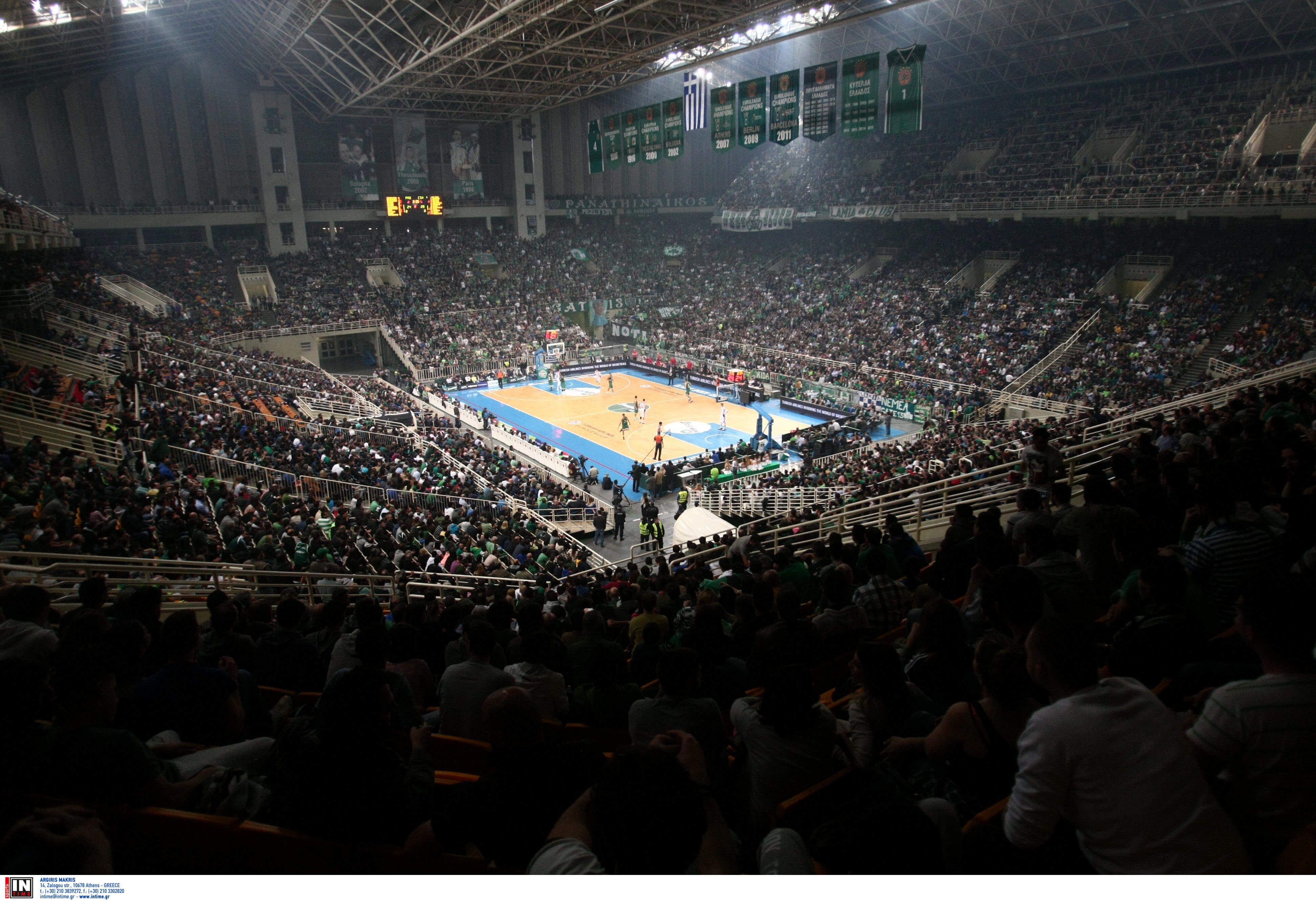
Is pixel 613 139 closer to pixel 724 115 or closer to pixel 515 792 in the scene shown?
pixel 724 115

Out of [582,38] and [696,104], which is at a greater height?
[582,38]

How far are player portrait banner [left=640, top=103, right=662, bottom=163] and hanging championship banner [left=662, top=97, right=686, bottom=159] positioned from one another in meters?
0.19

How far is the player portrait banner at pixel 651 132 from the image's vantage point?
111ft

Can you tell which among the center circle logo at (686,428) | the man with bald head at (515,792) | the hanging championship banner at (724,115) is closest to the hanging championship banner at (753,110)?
the hanging championship banner at (724,115)

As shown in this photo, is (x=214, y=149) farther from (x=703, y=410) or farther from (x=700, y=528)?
(x=700, y=528)

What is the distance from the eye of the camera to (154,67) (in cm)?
4478

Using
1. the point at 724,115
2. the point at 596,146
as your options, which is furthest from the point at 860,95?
the point at 596,146

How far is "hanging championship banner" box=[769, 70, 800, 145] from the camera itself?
28.7m

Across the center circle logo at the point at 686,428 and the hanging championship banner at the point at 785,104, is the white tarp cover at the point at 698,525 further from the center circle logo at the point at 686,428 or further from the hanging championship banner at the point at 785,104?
the hanging championship banner at the point at 785,104

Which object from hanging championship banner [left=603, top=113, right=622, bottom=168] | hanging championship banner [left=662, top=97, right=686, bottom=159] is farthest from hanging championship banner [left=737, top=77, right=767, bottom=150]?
hanging championship banner [left=603, top=113, right=622, bottom=168]

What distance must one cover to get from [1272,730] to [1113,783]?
0.65 meters

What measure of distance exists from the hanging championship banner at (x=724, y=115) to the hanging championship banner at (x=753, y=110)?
37.4 inches

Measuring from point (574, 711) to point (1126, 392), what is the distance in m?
29.9

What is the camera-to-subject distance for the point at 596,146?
37406 millimetres
